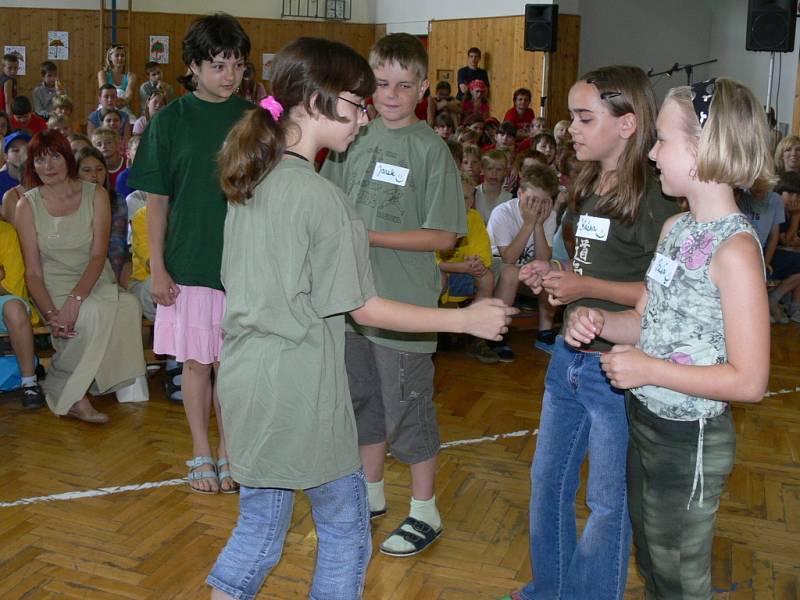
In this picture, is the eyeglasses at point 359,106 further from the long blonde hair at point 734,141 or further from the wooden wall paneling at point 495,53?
the wooden wall paneling at point 495,53

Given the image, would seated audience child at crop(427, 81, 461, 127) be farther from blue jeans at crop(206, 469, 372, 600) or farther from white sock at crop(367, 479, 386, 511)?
blue jeans at crop(206, 469, 372, 600)

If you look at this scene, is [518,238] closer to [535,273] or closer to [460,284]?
[460,284]

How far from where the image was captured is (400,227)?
2844 millimetres

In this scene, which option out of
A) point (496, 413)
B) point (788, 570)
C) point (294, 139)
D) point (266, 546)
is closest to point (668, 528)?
point (266, 546)

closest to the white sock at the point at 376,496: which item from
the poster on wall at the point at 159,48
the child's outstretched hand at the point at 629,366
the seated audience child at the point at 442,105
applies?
the child's outstretched hand at the point at 629,366

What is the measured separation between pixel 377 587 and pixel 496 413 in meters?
1.78

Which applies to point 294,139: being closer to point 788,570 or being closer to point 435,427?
point 435,427

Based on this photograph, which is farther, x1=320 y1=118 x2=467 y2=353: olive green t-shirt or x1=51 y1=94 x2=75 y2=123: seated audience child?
x1=51 y1=94 x2=75 y2=123: seated audience child

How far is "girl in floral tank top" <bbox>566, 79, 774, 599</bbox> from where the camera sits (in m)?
1.74

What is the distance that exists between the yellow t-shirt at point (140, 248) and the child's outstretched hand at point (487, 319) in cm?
323

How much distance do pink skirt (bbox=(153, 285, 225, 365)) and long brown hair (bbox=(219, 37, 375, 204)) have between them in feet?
4.91

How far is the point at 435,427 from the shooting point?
9.90 feet

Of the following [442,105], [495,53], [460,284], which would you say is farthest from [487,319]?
[495,53]

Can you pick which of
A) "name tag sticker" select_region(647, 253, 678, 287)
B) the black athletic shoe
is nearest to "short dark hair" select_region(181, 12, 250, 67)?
"name tag sticker" select_region(647, 253, 678, 287)
